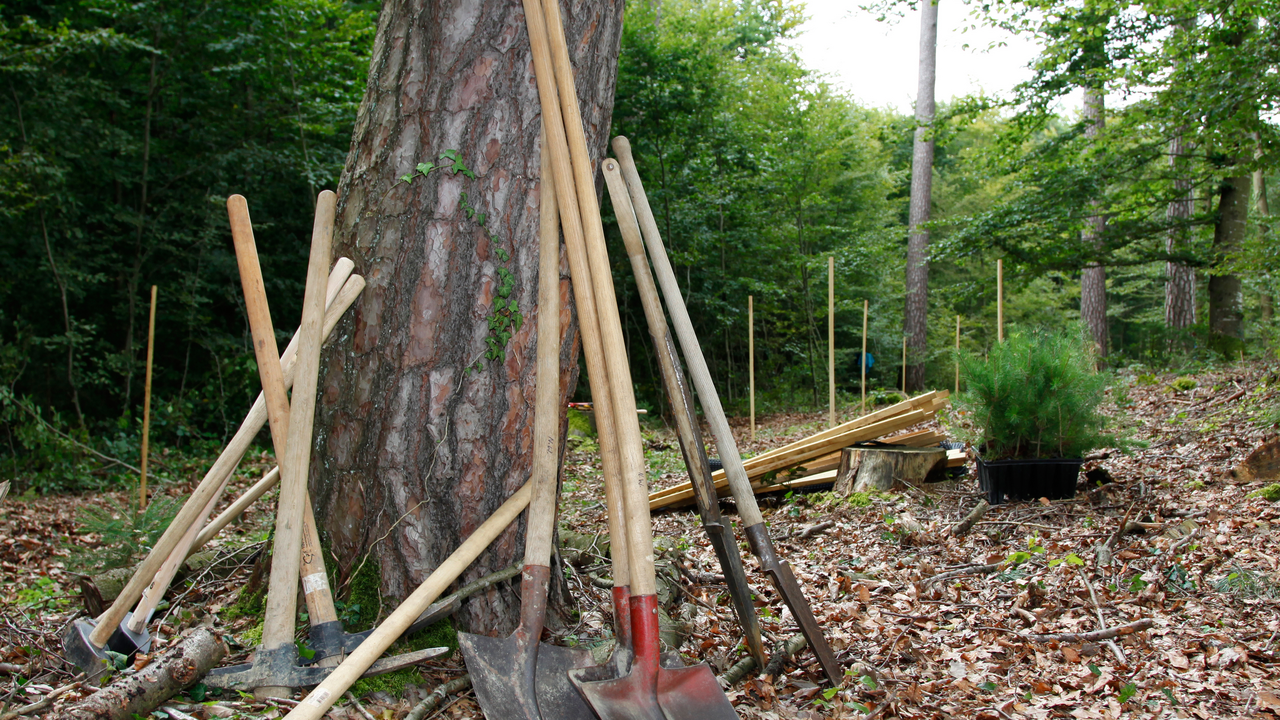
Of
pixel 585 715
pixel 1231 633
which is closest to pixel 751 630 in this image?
pixel 585 715

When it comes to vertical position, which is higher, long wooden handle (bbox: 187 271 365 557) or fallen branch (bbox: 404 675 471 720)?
long wooden handle (bbox: 187 271 365 557)

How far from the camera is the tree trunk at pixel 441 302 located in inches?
79.4

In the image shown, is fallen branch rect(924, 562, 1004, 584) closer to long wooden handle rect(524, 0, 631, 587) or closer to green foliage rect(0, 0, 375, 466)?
long wooden handle rect(524, 0, 631, 587)

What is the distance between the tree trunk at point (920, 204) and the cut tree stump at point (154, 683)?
1345cm

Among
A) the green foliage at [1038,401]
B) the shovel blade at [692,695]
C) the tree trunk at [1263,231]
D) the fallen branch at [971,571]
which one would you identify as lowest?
the fallen branch at [971,571]

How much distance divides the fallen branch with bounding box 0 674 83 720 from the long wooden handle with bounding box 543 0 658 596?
1324mm

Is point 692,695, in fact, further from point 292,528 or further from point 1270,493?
point 1270,493

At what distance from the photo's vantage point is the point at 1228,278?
9906 millimetres

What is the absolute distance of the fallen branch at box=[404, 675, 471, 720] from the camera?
5.62ft

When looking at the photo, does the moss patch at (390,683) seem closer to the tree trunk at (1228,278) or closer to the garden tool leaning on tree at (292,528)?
the garden tool leaning on tree at (292,528)

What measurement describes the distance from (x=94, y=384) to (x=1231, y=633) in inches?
376

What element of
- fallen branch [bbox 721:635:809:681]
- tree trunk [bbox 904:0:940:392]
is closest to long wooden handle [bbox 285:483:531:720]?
fallen branch [bbox 721:635:809:681]

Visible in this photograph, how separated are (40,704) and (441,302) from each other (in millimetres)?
1264

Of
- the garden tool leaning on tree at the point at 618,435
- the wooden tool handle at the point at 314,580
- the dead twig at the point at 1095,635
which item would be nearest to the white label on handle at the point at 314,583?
the wooden tool handle at the point at 314,580
